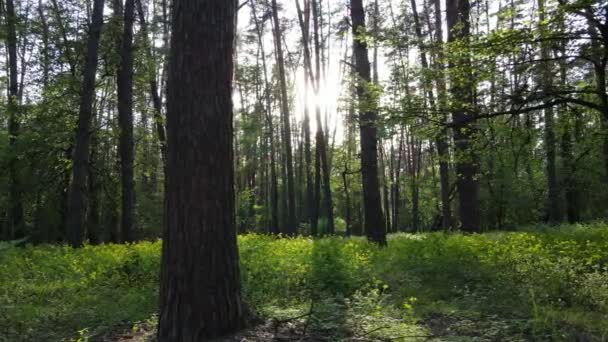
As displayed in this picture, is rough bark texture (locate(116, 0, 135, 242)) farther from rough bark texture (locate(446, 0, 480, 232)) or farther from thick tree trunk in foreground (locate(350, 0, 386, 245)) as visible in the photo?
rough bark texture (locate(446, 0, 480, 232))

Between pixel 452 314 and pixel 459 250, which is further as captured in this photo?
pixel 459 250

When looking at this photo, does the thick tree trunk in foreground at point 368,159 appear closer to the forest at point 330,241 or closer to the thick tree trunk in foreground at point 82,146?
the forest at point 330,241

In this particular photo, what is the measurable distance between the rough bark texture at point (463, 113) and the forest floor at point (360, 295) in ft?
6.81

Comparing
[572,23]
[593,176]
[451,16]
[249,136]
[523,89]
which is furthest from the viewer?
[249,136]

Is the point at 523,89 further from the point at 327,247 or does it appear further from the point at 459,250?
the point at 327,247

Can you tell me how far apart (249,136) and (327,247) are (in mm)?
24748

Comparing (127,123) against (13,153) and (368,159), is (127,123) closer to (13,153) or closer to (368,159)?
(13,153)

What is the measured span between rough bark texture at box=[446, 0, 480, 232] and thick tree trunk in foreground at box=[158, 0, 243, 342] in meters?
4.37

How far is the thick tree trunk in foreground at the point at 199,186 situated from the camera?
13.2ft

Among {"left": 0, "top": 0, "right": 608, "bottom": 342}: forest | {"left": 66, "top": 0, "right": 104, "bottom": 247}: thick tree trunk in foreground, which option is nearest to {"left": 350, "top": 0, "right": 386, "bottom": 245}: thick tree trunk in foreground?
{"left": 0, "top": 0, "right": 608, "bottom": 342}: forest

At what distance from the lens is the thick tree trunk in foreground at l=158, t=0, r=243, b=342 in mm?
4012

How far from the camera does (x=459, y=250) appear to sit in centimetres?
782

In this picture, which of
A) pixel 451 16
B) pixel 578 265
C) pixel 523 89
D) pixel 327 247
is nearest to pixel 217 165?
pixel 327 247

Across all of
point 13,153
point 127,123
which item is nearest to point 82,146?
point 127,123
